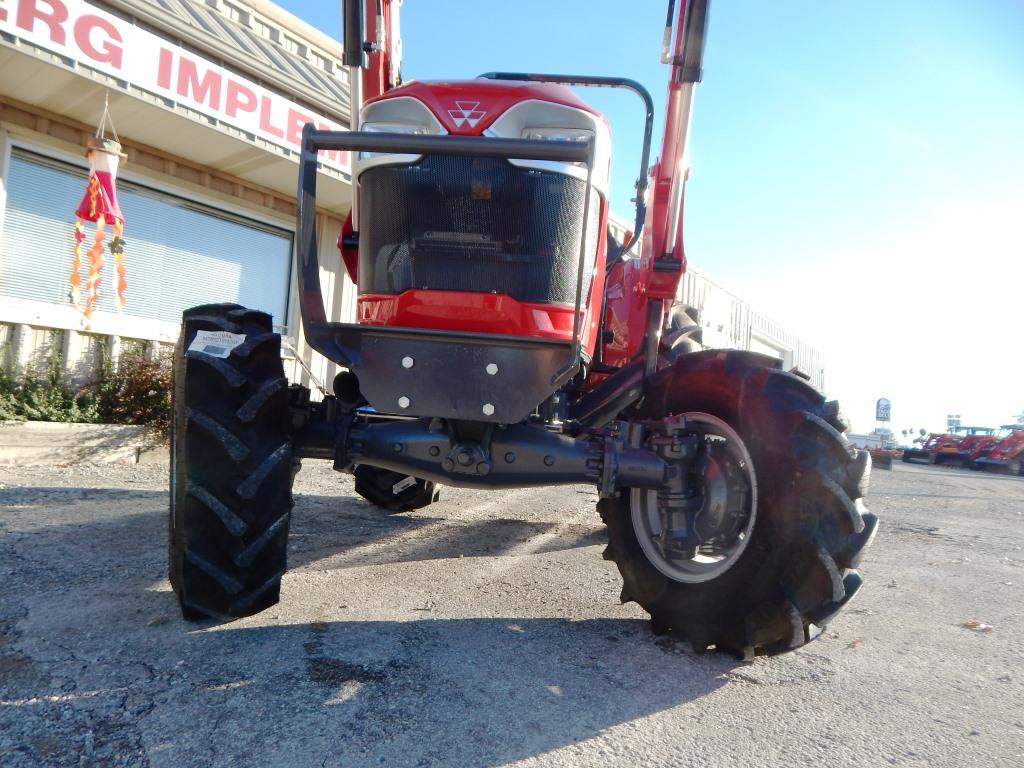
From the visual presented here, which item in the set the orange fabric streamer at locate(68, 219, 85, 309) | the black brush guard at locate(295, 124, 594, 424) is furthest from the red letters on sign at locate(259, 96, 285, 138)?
the black brush guard at locate(295, 124, 594, 424)

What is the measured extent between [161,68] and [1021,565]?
26.1 feet

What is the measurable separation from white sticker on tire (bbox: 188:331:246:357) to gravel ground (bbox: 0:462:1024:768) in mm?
949

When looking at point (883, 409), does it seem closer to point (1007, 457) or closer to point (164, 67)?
point (1007, 457)

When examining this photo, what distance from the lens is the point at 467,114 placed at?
252cm

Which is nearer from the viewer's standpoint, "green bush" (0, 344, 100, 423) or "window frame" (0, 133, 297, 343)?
"green bush" (0, 344, 100, 423)

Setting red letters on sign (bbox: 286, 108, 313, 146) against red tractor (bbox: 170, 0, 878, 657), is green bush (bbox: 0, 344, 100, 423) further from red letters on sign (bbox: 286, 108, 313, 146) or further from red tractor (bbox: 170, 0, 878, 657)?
red tractor (bbox: 170, 0, 878, 657)

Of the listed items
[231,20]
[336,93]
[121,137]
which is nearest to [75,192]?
[121,137]

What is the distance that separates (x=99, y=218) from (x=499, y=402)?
601 centimetres

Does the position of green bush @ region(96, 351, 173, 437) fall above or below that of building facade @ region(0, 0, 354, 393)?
below

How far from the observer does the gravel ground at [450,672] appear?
1793mm

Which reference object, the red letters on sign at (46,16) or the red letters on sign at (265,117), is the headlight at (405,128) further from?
the red letters on sign at (265,117)

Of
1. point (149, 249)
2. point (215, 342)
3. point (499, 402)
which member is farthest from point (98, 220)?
point (499, 402)

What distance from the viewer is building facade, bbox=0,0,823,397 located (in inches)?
241

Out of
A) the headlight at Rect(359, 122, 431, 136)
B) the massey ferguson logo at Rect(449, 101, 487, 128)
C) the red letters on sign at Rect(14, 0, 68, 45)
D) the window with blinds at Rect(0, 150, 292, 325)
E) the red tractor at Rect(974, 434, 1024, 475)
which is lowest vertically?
the red tractor at Rect(974, 434, 1024, 475)
